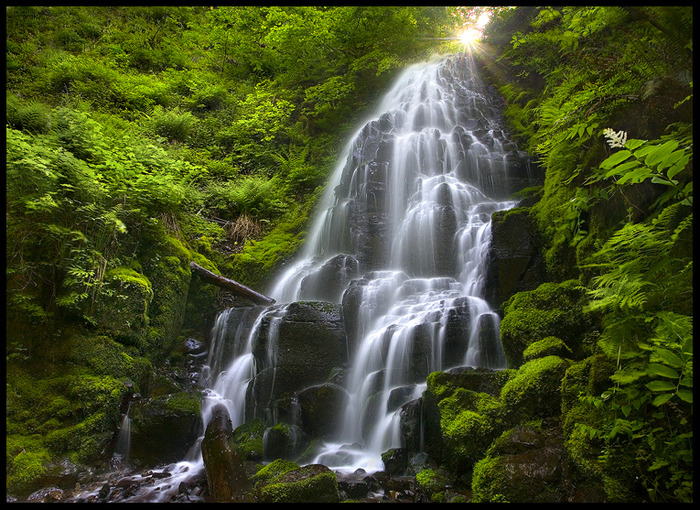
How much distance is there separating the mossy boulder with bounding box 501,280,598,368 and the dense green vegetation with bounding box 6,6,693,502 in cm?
2

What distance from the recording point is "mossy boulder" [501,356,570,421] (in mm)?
3924

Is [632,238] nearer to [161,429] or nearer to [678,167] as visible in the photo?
[678,167]

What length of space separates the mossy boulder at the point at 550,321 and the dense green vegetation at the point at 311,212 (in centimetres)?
2

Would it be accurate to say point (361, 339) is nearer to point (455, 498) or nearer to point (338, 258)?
point (338, 258)

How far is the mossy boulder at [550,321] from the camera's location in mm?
4491

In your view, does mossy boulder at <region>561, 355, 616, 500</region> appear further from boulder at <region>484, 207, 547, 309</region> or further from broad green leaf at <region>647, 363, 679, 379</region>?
boulder at <region>484, 207, 547, 309</region>

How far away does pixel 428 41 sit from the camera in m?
16.7

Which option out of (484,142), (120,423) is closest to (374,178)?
(484,142)

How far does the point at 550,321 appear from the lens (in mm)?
4750

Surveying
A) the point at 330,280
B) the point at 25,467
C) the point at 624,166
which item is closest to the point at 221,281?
the point at 330,280

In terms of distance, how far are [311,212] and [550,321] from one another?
9.60 meters

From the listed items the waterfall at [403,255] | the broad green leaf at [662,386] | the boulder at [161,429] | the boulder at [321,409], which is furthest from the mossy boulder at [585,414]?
the boulder at [161,429]

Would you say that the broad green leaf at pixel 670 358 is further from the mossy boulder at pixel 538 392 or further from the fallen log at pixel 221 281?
the fallen log at pixel 221 281

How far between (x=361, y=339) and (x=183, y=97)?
1414 cm
